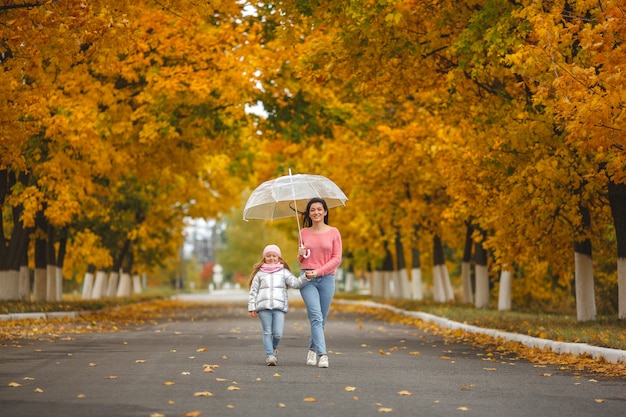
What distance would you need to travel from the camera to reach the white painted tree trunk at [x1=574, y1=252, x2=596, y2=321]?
23.0m

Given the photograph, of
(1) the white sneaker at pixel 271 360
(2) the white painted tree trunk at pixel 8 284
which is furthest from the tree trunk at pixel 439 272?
(1) the white sneaker at pixel 271 360

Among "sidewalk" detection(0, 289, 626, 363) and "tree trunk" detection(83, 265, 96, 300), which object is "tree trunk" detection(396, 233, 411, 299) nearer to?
"sidewalk" detection(0, 289, 626, 363)

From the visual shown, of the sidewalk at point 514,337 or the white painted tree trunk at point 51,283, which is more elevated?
the white painted tree trunk at point 51,283

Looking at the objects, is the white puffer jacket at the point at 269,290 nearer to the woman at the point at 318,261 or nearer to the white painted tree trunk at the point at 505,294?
the woman at the point at 318,261

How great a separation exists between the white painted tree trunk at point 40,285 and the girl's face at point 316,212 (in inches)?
957

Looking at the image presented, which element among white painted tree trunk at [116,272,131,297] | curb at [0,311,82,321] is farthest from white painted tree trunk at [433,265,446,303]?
white painted tree trunk at [116,272,131,297]

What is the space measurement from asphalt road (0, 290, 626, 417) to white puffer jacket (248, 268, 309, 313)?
76 centimetres

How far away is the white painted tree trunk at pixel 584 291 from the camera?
2303cm

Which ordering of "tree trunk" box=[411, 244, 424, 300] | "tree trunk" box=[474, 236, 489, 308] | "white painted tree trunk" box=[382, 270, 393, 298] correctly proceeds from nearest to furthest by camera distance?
"tree trunk" box=[474, 236, 489, 308], "tree trunk" box=[411, 244, 424, 300], "white painted tree trunk" box=[382, 270, 393, 298]

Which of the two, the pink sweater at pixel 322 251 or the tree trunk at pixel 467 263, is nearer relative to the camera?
the pink sweater at pixel 322 251

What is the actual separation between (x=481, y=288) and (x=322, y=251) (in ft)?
70.8

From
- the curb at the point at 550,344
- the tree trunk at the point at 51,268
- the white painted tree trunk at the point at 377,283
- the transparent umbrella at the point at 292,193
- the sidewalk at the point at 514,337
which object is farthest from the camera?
the white painted tree trunk at the point at 377,283

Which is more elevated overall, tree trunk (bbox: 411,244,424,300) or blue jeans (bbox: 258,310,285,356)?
tree trunk (bbox: 411,244,424,300)

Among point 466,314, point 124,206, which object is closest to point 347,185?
point 124,206
